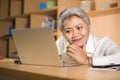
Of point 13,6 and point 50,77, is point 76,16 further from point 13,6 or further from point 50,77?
point 13,6

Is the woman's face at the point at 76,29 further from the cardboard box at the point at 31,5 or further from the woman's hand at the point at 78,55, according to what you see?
the cardboard box at the point at 31,5

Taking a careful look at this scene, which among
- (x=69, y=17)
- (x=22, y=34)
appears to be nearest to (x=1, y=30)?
(x=69, y=17)

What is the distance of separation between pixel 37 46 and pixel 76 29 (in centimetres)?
56

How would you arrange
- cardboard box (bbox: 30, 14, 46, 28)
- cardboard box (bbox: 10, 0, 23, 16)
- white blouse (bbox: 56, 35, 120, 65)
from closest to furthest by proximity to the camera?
white blouse (bbox: 56, 35, 120, 65) → cardboard box (bbox: 30, 14, 46, 28) → cardboard box (bbox: 10, 0, 23, 16)

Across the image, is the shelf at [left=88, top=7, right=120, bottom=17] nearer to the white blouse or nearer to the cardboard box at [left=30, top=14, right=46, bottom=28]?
the white blouse

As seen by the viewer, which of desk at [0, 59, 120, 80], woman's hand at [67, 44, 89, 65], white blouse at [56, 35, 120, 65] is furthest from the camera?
white blouse at [56, 35, 120, 65]

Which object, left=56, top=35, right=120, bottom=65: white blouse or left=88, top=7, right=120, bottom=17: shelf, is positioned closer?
left=56, top=35, right=120, bottom=65: white blouse

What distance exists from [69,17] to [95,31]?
0.87 meters

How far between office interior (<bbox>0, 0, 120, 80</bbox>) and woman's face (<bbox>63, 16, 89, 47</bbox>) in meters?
0.65

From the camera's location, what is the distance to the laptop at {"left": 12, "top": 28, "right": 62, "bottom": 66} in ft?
3.72

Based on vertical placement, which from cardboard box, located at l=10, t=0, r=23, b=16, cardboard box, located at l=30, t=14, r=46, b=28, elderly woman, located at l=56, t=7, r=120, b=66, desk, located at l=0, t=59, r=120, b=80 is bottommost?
desk, located at l=0, t=59, r=120, b=80

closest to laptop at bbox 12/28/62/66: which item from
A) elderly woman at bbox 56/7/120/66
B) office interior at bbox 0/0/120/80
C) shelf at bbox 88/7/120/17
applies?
elderly woman at bbox 56/7/120/66

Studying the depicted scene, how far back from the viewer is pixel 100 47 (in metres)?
1.71

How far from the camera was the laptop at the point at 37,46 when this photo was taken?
113cm
